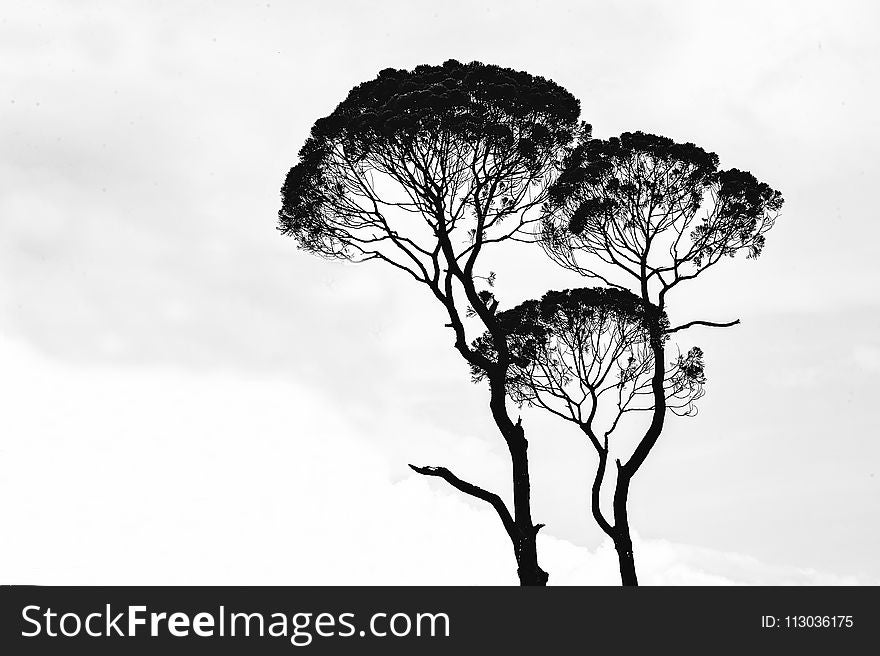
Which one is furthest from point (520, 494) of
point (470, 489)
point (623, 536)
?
point (623, 536)

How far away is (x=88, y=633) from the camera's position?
1475cm

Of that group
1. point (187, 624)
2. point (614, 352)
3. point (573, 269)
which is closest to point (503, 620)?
point (187, 624)

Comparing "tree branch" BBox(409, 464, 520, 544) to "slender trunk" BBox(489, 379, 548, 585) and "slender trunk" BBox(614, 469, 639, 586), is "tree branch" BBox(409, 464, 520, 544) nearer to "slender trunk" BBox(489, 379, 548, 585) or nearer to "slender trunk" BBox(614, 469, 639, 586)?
"slender trunk" BBox(489, 379, 548, 585)

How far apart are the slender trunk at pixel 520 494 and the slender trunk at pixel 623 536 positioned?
2056 mm

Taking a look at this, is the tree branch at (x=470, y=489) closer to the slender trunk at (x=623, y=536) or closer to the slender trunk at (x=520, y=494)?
the slender trunk at (x=520, y=494)

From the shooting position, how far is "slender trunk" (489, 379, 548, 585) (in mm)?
20641

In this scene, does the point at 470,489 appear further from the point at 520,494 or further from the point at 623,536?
the point at 623,536

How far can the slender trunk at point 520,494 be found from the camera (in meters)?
20.6

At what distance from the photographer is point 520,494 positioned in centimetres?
2114

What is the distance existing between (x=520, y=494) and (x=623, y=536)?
265 centimetres

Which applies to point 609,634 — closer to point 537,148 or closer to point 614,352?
point 614,352

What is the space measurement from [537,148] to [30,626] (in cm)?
1468

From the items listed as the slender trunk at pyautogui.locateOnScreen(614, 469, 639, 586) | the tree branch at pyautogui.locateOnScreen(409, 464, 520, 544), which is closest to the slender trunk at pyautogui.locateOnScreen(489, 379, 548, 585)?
the tree branch at pyautogui.locateOnScreen(409, 464, 520, 544)

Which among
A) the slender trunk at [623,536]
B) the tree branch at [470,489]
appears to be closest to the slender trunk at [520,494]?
the tree branch at [470,489]
